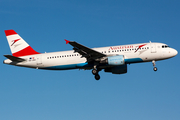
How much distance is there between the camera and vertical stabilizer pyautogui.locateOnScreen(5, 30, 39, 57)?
46.8 metres

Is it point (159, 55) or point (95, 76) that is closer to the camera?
point (159, 55)

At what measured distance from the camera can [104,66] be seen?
145ft

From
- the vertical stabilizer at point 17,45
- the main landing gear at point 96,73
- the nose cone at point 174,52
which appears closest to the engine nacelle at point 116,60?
the main landing gear at point 96,73

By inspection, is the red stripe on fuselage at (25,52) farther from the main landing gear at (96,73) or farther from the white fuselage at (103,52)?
the main landing gear at (96,73)

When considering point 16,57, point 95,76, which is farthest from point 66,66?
point 16,57

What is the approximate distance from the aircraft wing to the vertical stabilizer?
923cm

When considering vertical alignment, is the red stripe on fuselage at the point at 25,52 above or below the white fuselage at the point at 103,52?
above

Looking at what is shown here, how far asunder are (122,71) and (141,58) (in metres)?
4.80

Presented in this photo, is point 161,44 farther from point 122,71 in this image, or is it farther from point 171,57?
point 122,71

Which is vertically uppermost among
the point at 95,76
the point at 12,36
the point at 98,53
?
the point at 12,36

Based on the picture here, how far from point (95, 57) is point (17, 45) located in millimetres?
14255

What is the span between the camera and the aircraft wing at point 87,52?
132ft

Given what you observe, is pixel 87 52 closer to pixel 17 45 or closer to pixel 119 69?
pixel 119 69

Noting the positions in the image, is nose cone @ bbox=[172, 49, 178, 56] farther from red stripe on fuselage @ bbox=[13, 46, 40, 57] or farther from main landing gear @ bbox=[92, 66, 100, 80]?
red stripe on fuselage @ bbox=[13, 46, 40, 57]
